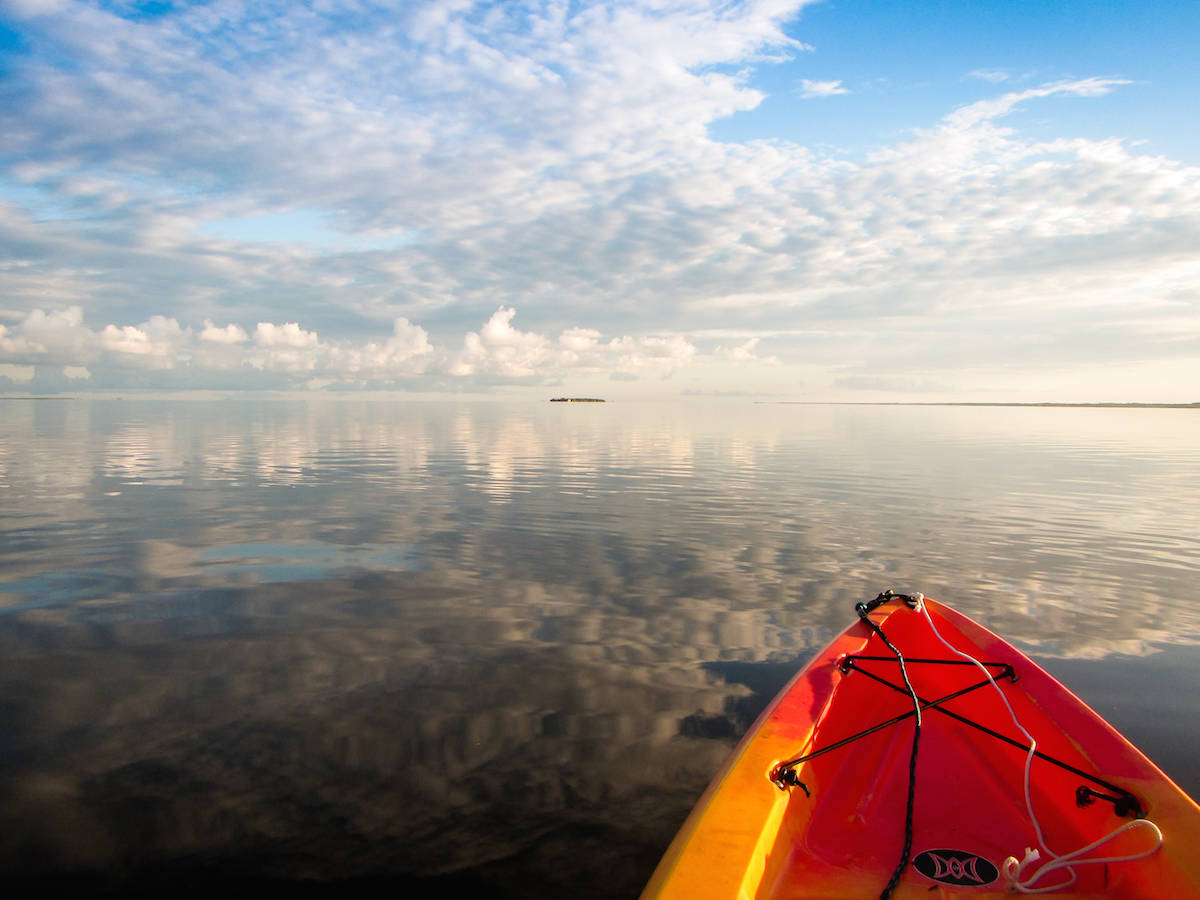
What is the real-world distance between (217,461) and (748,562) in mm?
25734

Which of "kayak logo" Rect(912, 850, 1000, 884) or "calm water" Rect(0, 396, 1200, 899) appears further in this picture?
"calm water" Rect(0, 396, 1200, 899)

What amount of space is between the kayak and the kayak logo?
1cm

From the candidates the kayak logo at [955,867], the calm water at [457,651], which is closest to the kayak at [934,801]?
the kayak logo at [955,867]

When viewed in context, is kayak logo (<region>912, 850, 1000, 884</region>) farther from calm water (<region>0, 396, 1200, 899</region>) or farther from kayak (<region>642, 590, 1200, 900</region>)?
calm water (<region>0, 396, 1200, 899</region>)

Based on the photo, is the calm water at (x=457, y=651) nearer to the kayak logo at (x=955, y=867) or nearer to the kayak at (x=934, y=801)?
the kayak at (x=934, y=801)

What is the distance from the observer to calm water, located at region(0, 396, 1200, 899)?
524 cm

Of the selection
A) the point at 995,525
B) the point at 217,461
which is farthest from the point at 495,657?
the point at 217,461

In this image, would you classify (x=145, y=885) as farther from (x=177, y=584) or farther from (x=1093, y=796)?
(x=177, y=584)

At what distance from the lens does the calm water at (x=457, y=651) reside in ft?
17.2

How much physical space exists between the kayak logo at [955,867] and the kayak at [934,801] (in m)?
0.01

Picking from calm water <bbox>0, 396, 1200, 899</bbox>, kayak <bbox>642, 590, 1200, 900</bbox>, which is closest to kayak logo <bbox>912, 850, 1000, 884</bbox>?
kayak <bbox>642, 590, 1200, 900</bbox>

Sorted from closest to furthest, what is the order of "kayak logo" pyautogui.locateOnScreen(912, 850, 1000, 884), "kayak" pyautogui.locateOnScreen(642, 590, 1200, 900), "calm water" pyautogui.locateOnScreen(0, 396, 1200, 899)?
1. "kayak" pyautogui.locateOnScreen(642, 590, 1200, 900)
2. "kayak logo" pyautogui.locateOnScreen(912, 850, 1000, 884)
3. "calm water" pyautogui.locateOnScreen(0, 396, 1200, 899)

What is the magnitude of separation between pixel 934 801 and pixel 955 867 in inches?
31.1

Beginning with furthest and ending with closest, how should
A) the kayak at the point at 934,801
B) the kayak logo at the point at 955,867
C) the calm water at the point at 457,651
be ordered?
the calm water at the point at 457,651, the kayak logo at the point at 955,867, the kayak at the point at 934,801
